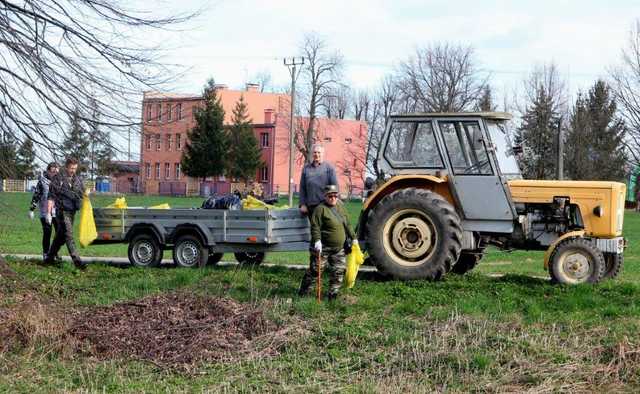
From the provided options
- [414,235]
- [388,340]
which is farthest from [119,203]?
[388,340]

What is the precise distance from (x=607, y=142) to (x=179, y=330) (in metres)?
51.8

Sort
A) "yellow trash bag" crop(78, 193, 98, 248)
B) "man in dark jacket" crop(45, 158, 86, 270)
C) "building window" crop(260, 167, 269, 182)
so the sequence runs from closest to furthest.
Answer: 1. "man in dark jacket" crop(45, 158, 86, 270)
2. "yellow trash bag" crop(78, 193, 98, 248)
3. "building window" crop(260, 167, 269, 182)

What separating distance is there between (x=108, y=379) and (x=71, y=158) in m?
3.35

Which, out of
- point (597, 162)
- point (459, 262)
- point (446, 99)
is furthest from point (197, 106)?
point (446, 99)

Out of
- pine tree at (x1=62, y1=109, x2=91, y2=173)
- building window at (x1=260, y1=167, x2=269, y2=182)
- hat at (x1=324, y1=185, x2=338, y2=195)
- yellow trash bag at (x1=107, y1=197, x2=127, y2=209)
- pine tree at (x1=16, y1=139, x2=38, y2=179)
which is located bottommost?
yellow trash bag at (x1=107, y1=197, x2=127, y2=209)

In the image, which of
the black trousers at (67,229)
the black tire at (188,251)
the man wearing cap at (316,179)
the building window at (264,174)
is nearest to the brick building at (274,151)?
the building window at (264,174)

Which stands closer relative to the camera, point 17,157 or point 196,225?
point 17,157

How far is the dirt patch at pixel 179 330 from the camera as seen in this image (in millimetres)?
10281

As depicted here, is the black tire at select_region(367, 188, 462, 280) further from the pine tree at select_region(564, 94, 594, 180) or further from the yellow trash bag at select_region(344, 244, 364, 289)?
the pine tree at select_region(564, 94, 594, 180)

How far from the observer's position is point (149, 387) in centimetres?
920

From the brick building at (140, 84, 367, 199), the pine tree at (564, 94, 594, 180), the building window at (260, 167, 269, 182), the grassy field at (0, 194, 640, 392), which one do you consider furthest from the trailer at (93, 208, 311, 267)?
the building window at (260, 167, 269, 182)

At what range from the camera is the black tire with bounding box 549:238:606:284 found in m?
12.8

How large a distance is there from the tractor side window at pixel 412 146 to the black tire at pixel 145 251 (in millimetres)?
4398

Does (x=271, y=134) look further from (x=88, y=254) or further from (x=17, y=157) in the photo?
(x=17, y=157)
